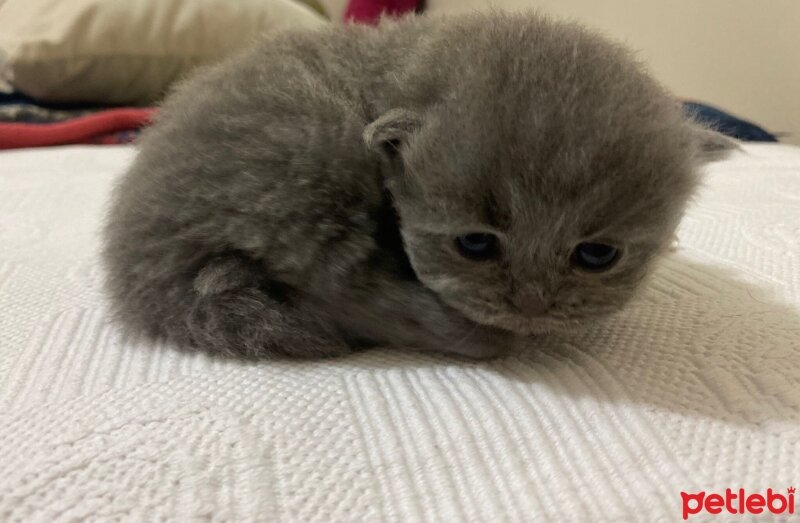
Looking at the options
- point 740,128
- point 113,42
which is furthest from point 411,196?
point 113,42

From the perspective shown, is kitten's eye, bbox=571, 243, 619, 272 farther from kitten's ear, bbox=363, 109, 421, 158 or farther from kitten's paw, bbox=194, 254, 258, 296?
kitten's paw, bbox=194, 254, 258, 296

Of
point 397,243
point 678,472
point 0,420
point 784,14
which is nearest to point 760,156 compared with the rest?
point 784,14

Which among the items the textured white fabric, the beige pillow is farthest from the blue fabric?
the beige pillow

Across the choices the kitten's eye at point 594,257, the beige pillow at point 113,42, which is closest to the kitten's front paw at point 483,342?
the kitten's eye at point 594,257

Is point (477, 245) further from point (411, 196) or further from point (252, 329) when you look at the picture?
point (252, 329)

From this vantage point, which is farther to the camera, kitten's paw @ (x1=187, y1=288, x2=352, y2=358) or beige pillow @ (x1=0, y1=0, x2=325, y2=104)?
beige pillow @ (x1=0, y1=0, x2=325, y2=104)

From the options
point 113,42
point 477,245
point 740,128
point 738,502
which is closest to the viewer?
point 738,502
